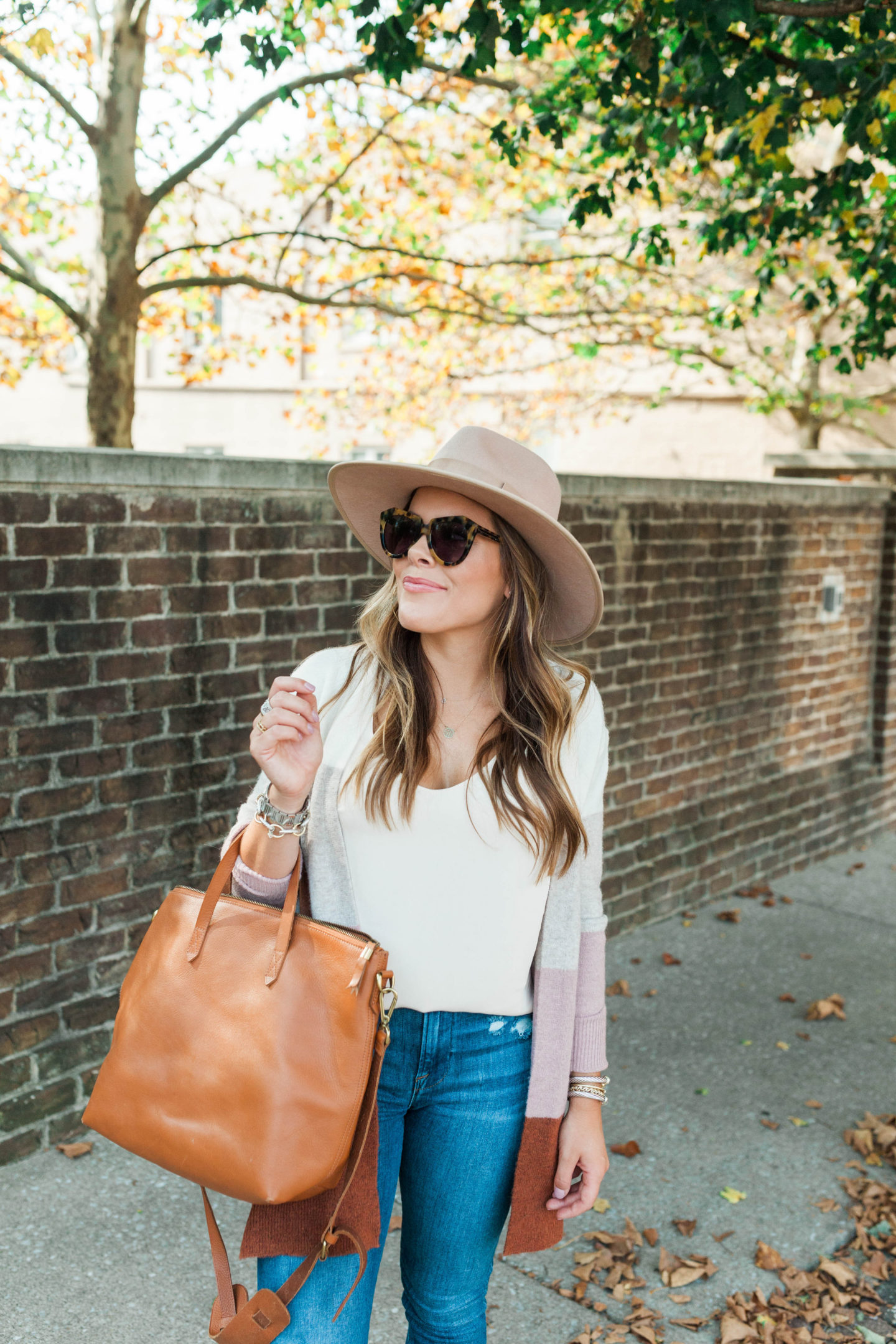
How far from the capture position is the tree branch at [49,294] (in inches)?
240

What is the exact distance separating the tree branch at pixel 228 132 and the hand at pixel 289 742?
5.31 meters

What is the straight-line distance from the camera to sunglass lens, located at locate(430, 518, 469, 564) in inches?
80.7

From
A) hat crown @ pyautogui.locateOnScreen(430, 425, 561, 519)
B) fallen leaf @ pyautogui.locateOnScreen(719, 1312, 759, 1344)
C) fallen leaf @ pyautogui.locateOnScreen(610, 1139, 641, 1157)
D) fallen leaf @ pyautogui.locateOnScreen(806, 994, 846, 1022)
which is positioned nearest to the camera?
hat crown @ pyautogui.locateOnScreen(430, 425, 561, 519)

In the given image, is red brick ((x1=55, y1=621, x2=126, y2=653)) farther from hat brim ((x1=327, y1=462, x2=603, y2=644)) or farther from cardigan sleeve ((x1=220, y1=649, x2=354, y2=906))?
cardigan sleeve ((x1=220, y1=649, x2=354, y2=906))

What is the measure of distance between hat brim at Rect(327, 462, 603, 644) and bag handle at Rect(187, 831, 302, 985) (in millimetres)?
698

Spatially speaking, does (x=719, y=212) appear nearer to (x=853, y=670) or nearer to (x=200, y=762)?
(x=853, y=670)

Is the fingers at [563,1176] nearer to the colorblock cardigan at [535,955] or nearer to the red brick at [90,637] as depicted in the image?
the colorblock cardigan at [535,955]

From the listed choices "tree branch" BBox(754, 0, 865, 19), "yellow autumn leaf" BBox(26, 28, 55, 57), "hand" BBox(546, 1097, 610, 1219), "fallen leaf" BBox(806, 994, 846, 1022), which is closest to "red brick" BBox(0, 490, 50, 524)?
"hand" BBox(546, 1097, 610, 1219)

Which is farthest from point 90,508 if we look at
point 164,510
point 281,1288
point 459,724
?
point 281,1288

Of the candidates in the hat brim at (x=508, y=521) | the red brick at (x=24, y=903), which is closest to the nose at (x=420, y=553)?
Result: the hat brim at (x=508, y=521)

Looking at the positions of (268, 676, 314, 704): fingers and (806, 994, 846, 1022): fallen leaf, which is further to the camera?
(806, 994, 846, 1022): fallen leaf

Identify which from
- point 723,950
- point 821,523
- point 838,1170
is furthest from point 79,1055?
point 821,523

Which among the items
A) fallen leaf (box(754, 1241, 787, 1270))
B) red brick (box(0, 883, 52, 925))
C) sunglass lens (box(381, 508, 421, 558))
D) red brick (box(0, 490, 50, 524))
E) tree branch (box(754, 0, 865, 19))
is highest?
tree branch (box(754, 0, 865, 19))

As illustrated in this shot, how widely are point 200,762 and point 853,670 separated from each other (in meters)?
5.16
